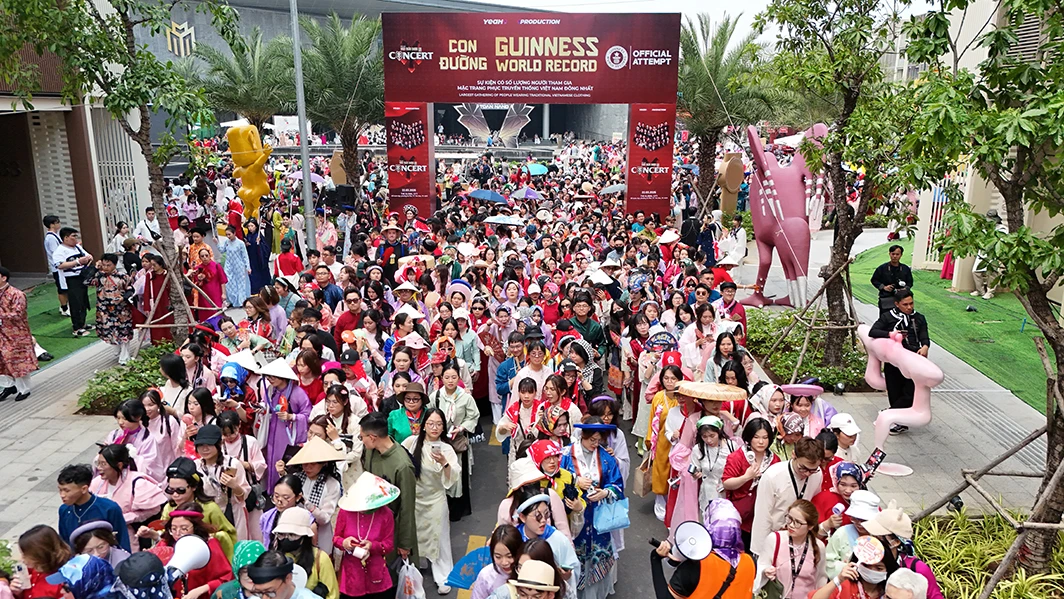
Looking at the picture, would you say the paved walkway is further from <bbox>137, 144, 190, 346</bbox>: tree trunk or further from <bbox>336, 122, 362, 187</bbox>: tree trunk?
<bbox>336, 122, 362, 187</bbox>: tree trunk

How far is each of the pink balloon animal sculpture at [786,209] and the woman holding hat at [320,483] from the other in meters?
9.88

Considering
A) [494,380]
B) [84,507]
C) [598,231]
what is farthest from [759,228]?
[84,507]

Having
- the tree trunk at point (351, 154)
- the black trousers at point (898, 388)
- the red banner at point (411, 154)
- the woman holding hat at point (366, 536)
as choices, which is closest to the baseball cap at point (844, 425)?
the woman holding hat at point (366, 536)

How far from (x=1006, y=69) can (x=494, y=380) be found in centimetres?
557

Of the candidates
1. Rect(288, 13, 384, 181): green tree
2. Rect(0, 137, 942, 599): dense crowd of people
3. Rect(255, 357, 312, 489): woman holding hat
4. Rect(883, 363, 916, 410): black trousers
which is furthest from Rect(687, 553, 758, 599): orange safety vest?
Rect(288, 13, 384, 181): green tree

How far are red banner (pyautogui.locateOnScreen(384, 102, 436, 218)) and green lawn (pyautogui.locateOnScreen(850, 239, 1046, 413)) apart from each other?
970cm

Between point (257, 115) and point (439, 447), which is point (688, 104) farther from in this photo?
point (439, 447)

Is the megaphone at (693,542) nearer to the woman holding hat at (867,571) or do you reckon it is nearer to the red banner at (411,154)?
the woman holding hat at (867,571)

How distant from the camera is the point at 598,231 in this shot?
52.2ft

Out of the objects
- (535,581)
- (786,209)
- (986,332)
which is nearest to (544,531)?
(535,581)

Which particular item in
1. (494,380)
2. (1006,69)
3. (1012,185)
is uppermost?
(1006,69)

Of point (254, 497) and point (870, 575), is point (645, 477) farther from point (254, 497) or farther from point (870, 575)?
point (254, 497)

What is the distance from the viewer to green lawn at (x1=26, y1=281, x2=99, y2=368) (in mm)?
11938

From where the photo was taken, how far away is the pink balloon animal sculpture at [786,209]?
1337cm
